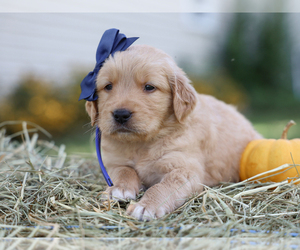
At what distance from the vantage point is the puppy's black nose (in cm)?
256

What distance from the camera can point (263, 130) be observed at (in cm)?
830

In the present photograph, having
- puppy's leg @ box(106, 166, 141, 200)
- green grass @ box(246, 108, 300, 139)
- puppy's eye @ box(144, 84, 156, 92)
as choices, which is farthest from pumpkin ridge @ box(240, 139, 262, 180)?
green grass @ box(246, 108, 300, 139)

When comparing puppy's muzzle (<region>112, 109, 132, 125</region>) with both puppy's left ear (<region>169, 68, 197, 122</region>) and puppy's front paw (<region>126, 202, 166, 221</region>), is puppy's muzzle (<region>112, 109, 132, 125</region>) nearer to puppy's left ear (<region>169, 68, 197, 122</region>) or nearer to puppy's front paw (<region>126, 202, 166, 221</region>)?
puppy's left ear (<region>169, 68, 197, 122</region>)

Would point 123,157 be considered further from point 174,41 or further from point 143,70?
point 174,41

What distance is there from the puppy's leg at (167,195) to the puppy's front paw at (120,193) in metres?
0.19

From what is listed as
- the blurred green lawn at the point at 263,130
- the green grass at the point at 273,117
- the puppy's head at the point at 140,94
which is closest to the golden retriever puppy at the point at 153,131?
the puppy's head at the point at 140,94

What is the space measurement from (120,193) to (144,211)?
40cm

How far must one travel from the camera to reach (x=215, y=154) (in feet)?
10.9

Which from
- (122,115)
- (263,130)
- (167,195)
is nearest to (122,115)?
(122,115)

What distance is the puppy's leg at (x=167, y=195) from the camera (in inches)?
89.9

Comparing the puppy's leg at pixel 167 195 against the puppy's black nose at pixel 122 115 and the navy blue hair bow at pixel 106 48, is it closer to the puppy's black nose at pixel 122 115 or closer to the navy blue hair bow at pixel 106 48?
the puppy's black nose at pixel 122 115

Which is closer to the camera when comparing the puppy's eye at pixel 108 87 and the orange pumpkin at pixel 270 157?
the puppy's eye at pixel 108 87

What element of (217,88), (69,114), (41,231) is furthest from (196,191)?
(217,88)

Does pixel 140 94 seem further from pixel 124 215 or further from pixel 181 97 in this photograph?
pixel 124 215
